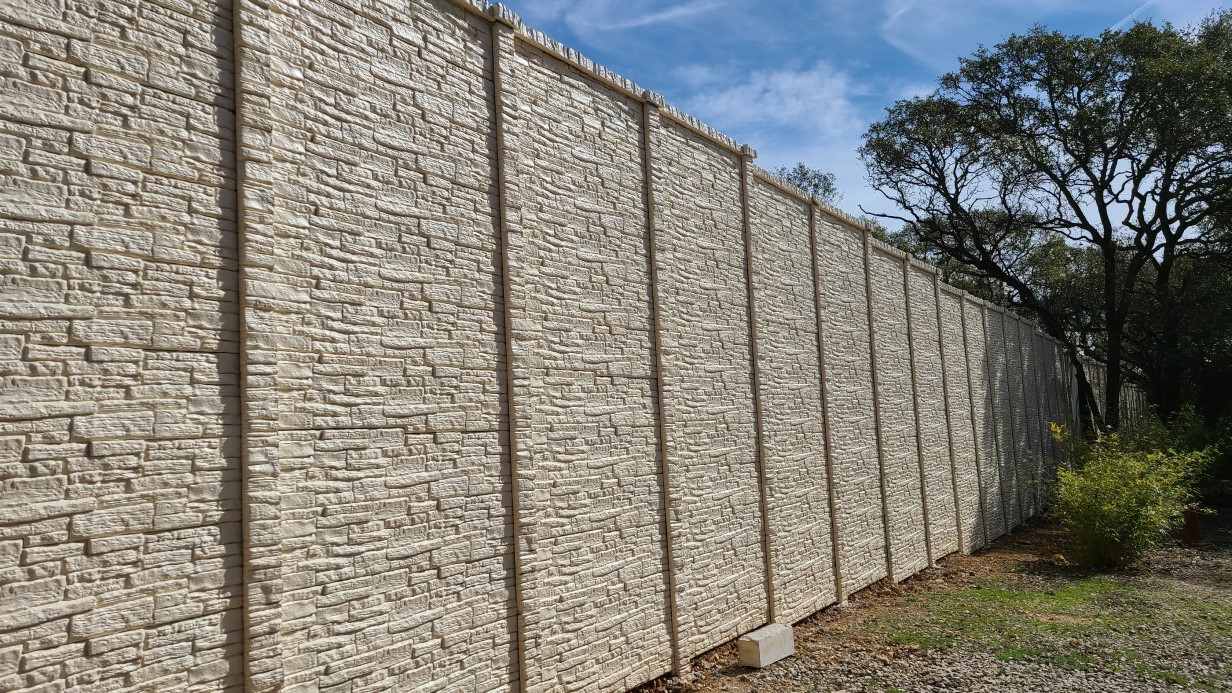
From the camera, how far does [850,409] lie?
1104 cm

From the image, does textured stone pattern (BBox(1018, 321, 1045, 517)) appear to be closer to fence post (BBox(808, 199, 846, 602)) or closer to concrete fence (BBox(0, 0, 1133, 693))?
fence post (BBox(808, 199, 846, 602))

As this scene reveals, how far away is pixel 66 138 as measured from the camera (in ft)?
11.6

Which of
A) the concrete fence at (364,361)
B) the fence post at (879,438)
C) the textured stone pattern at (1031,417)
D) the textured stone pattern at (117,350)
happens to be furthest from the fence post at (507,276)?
the textured stone pattern at (1031,417)

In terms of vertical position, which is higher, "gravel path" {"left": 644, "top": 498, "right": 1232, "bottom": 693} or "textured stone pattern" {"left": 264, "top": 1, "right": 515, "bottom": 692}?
"textured stone pattern" {"left": 264, "top": 1, "right": 515, "bottom": 692}

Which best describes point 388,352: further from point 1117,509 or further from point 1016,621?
point 1117,509

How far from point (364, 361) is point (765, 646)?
4879 mm

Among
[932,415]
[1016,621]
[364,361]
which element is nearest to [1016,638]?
[1016,621]

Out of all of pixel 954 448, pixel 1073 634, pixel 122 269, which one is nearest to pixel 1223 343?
pixel 954 448

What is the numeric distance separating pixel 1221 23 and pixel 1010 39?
461 centimetres

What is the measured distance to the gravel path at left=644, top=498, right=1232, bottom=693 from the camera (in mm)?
7184

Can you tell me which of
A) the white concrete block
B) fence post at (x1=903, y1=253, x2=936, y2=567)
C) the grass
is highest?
fence post at (x1=903, y1=253, x2=936, y2=567)

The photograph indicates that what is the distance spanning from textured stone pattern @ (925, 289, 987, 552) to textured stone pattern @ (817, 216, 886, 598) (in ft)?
12.6

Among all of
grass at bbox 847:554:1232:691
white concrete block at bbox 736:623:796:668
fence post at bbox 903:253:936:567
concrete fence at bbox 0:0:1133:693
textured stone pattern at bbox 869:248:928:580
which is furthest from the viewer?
fence post at bbox 903:253:936:567

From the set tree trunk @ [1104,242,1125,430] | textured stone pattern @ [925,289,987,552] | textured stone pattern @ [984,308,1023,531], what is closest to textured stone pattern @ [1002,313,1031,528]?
textured stone pattern @ [984,308,1023,531]
